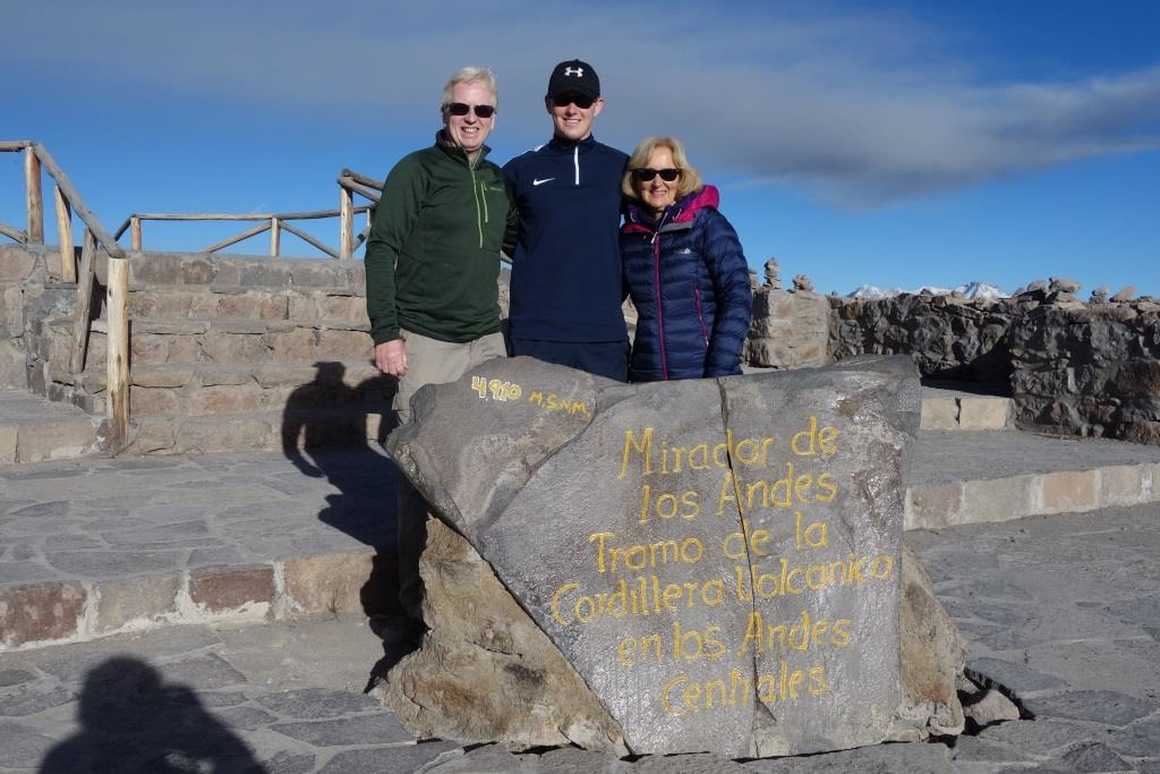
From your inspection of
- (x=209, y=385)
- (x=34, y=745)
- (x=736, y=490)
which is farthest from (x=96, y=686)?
(x=209, y=385)

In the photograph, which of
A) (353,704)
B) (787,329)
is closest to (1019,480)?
(353,704)

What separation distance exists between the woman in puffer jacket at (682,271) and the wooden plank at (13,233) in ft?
24.2

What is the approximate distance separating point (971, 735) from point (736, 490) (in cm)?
99

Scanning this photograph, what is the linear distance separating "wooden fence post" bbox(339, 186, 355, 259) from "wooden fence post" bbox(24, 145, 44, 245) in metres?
2.68

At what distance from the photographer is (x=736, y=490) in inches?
113

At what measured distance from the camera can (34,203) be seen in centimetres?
846

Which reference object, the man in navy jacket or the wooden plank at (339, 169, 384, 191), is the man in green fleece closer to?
the man in navy jacket

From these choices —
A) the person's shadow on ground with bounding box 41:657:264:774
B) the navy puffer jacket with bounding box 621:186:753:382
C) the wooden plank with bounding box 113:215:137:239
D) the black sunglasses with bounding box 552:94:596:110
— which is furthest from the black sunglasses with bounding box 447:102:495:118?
the wooden plank with bounding box 113:215:137:239

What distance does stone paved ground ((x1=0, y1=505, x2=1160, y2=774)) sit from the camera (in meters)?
2.58

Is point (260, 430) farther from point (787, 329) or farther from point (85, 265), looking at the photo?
point (787, 329)

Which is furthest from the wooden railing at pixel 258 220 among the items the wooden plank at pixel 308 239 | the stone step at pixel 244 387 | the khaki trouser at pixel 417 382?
the khaki trouser at pixel 417 382

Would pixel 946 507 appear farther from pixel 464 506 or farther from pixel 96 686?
pixel 96 686

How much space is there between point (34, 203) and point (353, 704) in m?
7.31

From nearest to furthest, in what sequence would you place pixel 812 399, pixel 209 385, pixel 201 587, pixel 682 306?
pixel 812 399, pixel 682 306, pixel 201 587, pixel 209 385
